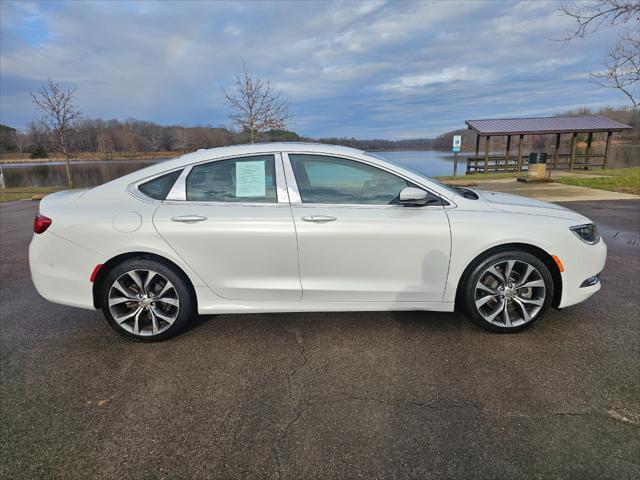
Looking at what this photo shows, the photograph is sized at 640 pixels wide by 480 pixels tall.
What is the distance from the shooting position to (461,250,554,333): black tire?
303cm

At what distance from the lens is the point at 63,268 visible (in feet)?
9.89

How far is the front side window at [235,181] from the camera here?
9.98 feet

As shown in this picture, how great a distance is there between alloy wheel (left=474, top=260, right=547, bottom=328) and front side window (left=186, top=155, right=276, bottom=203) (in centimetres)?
194

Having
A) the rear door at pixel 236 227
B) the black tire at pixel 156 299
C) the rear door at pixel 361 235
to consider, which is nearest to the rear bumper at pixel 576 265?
the rear door at pixel 361 235

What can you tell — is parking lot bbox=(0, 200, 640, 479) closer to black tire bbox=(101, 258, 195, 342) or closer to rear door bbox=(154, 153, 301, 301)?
black tire bbox=(101, 258, 195, 342)

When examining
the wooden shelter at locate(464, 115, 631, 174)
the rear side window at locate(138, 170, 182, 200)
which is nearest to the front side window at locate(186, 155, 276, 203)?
the rear side window at locate(138, 170, 182, 200)

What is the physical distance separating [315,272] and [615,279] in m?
3.89

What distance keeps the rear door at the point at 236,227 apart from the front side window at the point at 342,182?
19cm

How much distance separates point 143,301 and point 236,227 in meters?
1.01

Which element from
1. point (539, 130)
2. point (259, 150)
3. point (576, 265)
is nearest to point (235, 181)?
point (259, 150)

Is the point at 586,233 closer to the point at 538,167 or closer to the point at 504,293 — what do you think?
the point at 504,293

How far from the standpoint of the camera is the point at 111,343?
10.3 ft

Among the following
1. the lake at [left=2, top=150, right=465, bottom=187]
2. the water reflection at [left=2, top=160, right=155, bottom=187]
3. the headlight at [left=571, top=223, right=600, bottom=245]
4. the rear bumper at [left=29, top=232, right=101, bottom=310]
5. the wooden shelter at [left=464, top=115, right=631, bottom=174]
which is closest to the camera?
the rear bumper at [left=29, top=232, right=101, bottom=310]

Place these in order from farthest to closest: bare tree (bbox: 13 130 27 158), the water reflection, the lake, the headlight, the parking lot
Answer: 1. bare tree (bbox: 13 130 27 158)
2. the lake
3. the water reflection
4. the headlight
5. the parking lot
